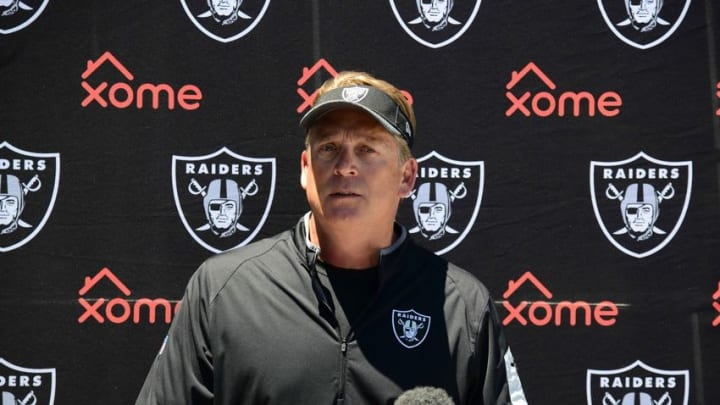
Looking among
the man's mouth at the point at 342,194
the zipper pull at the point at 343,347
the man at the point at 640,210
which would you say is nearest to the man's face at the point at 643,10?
the man at the point at 640,210

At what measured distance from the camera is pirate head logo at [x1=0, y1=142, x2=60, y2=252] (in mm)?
2686

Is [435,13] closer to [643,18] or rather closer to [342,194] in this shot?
[643,18]

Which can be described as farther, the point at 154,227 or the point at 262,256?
the point at 154,227

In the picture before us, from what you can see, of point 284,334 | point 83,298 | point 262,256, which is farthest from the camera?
point 83,298

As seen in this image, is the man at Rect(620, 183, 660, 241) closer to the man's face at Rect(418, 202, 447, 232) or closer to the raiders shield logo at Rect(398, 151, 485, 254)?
the raiders shield logo at Rect(398, 151, 485, 254)

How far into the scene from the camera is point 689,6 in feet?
9.07

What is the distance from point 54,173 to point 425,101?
126cm

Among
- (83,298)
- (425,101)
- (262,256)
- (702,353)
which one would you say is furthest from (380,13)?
(702,353)

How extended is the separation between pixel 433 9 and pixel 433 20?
4cm

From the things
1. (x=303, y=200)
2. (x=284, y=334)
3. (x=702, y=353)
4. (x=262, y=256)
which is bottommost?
(x=702, y=353)

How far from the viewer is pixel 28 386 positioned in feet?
8.79

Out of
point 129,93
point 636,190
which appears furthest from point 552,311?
point 129,93

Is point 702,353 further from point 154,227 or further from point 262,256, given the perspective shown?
point 154,227

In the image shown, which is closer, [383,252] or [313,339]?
[313,339]
